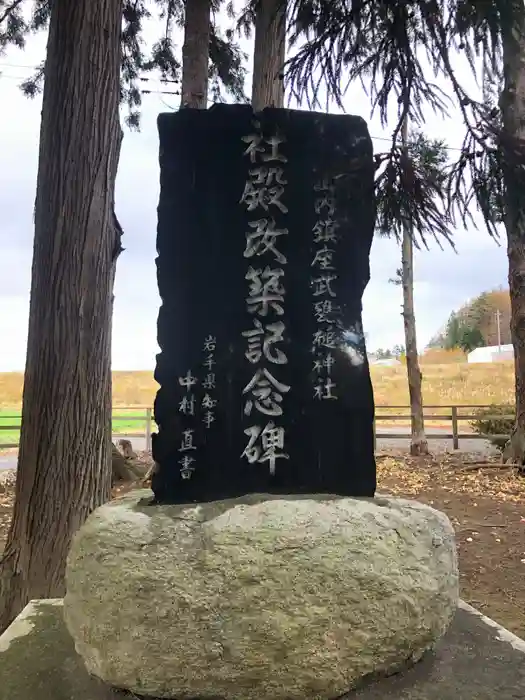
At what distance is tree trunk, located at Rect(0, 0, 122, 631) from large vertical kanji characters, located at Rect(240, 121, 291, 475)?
122 centimetres

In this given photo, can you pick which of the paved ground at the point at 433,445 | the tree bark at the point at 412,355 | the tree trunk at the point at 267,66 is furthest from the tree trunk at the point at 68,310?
the paved ground at the point at 433,445

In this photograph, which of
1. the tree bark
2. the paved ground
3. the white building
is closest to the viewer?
the tree bark

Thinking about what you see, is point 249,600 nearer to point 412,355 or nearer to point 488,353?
point 412,355

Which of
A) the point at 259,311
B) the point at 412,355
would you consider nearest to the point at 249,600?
the point at 259,311

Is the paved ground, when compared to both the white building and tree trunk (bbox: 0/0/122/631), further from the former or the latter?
the white building

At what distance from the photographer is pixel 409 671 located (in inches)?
83.6

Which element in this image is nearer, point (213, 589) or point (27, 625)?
point (213, 589)

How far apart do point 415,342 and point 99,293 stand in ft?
25.4

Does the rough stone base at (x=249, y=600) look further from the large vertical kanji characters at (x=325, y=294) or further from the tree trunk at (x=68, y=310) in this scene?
the tree trunk at (x=68, y=310)

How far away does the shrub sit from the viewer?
10.6 metres

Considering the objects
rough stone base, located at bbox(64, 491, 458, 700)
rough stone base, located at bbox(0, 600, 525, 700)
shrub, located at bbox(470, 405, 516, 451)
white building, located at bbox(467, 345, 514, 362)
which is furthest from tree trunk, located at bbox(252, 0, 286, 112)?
white building, located at bbox(467, 345, 514, 362)

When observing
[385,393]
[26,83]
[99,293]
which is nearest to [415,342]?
[385,393]

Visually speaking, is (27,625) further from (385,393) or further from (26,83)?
(385,393)

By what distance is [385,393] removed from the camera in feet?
48.7
